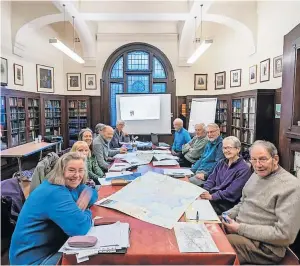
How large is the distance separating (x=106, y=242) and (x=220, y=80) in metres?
7.11

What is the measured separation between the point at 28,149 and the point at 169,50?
4.90 metres

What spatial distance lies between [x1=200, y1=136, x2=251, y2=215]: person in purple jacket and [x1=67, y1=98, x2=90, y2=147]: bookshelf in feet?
20.0

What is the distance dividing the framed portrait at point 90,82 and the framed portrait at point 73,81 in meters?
0.23

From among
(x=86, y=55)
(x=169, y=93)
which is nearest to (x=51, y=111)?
(x=86, y=55)

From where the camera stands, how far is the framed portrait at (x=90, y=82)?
315 inches

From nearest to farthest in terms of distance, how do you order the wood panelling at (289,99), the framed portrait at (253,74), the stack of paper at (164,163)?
1. the wood panelling at (289,99)
2. the stack of paper at (164,163)
3. the framed portrait at (253,74)

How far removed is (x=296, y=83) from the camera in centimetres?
253

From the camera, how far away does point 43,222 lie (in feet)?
4.87

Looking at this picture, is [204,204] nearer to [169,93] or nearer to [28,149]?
[28,149]

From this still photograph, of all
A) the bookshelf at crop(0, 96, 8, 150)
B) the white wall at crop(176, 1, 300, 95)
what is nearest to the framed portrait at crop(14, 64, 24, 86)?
the bookshelf at crop(0, 96, 8, 150)

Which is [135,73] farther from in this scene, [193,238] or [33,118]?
[193,238]

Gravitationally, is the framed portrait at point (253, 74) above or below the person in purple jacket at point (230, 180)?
above

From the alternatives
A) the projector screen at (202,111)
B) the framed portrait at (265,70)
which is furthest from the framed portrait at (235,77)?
the framed portrait at (265,70)

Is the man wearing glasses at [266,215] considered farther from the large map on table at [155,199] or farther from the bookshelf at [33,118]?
the bookshelf at [33,118]
